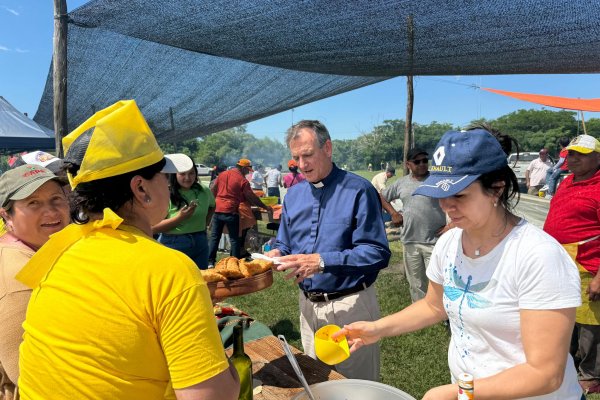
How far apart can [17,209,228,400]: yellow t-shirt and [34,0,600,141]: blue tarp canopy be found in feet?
9.51

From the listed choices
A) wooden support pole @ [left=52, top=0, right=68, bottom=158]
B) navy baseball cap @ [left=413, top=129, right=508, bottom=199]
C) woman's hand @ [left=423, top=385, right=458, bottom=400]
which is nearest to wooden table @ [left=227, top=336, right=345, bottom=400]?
woman's hand @ [left=423, top=385, right=458, bottom=400]

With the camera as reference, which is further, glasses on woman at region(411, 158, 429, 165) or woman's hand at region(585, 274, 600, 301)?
glasses on woman at region(411, 158, 429, 165)

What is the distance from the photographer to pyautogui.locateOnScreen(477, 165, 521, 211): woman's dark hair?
124cm

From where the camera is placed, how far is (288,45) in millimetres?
4188

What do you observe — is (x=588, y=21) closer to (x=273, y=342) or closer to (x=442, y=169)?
(x=442, y=169)

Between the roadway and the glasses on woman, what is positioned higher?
the glasses on woman

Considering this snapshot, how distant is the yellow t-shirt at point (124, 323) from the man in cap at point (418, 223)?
3622 mm

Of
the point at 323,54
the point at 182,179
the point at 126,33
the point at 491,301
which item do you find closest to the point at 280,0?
the point at 323,54

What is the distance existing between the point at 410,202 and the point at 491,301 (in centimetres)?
330

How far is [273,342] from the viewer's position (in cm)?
198

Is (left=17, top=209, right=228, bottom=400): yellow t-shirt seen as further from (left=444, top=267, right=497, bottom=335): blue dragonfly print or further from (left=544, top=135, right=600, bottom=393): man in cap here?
(left=544, top=135, right=600, bottom=393): man in cap

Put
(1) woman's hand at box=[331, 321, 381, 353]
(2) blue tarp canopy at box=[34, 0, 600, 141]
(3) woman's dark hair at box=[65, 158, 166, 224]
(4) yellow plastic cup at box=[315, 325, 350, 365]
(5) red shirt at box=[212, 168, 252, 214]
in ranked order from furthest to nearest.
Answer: (5) red shirt at box=[212, 168, 252, 214] → (2) blue tarp canopy at box=[34, 0, 600, 141] → (1) woman's hand at box=[331, 321, 381, 353] → (4) yellow plastic cup at box=[315, 325, 350, 365] → (3) woman's dark hair at box=[65, 158, 166, 224]

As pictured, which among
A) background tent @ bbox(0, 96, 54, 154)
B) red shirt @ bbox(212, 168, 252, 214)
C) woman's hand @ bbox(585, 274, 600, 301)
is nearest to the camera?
woman's hand @ bbox(585, 274, 600, 301)

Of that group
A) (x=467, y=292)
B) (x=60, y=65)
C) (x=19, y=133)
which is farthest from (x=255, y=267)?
(x=19, y=133)
